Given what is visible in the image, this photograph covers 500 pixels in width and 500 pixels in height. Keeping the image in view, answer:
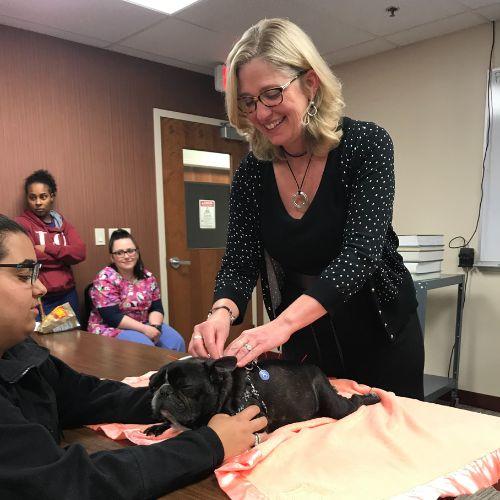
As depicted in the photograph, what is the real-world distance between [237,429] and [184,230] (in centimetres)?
355

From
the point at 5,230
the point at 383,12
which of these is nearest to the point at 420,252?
the point at 383,12

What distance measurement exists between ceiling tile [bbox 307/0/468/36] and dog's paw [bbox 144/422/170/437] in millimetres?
2781

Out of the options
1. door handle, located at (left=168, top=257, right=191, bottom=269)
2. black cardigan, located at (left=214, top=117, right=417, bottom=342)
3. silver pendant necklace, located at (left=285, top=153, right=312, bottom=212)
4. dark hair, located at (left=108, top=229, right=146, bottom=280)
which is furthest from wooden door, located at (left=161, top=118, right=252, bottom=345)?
silver pendant necklace, located at (left=285, top=153, right=312, bottom=212)

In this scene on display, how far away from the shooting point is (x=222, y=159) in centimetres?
472

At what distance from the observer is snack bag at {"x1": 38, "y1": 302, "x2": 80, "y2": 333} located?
92.2 inches

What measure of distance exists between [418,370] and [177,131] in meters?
3.39

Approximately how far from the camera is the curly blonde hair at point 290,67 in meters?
1.18

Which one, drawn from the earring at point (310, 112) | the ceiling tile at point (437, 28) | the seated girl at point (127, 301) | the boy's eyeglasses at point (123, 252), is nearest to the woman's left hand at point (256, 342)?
the earring at point (310, 112)

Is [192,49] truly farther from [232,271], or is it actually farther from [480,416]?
[480,416]

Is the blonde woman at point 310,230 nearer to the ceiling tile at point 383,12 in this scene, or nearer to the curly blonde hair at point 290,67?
the curly blonde hair at point 290,67

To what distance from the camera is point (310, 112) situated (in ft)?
4.17

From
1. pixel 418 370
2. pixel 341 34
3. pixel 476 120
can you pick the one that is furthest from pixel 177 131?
pixel 418 370

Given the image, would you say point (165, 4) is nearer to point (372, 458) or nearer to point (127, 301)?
point (127, 301)

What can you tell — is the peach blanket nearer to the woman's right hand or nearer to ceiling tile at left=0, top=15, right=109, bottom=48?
the woman's right hand
